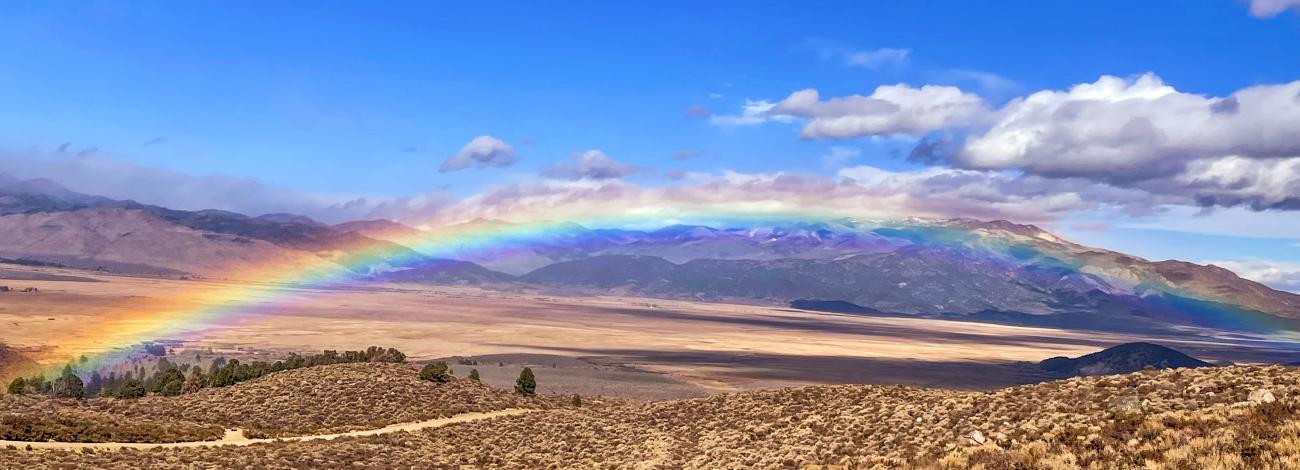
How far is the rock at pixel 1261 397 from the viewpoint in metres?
32.9

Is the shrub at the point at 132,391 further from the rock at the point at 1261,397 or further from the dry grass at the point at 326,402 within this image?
the rock at the point at 1261,397

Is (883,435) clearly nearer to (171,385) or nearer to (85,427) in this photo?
(85,427)

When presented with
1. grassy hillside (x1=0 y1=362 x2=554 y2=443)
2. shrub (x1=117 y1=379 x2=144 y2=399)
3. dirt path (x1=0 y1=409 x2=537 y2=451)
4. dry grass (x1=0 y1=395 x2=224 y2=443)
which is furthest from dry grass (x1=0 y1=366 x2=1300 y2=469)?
shrub (x1=117 y1=379 x2=144 y2=399)

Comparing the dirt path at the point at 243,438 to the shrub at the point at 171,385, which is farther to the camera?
the shrub at the point at 171,385

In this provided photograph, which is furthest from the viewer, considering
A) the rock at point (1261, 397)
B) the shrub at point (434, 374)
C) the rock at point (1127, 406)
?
the shrub at point (434, 374)

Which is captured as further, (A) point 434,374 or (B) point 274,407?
(A) point 434,374

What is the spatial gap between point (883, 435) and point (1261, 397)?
53.8 ft

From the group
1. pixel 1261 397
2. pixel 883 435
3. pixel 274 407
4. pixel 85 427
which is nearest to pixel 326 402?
pixel 274 407

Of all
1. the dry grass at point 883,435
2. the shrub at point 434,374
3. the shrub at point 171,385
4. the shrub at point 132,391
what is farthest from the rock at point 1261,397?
the shrub at point 132,391

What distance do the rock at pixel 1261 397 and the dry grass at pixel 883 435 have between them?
52cm

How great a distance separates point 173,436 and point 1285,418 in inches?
2434

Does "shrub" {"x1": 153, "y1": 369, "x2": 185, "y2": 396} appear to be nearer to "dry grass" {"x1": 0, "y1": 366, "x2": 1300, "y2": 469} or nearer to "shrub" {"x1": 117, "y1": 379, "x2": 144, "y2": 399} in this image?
"shrub" {"x1": 117, "y1": 379, "x2": 144, "y2": 399}

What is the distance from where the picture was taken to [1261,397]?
1315 inches

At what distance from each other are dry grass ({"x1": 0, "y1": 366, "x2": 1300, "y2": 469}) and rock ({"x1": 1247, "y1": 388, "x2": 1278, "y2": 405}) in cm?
52
